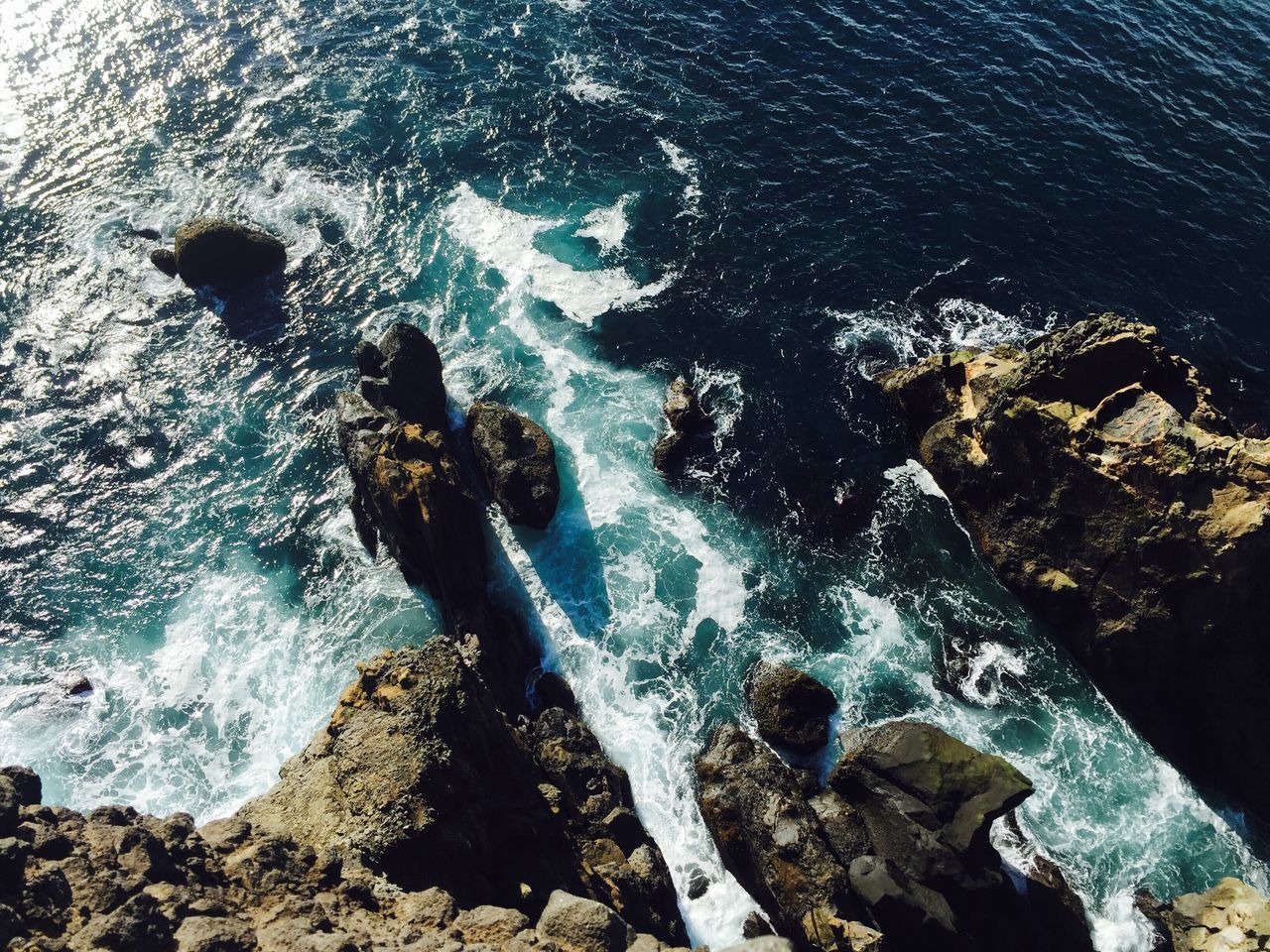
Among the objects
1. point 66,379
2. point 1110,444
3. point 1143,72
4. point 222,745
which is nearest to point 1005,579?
point 1110,444

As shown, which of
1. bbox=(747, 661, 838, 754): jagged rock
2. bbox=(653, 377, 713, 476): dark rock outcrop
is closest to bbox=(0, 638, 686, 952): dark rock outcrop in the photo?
bbox=(747, 661, 838, 754): jagged rock

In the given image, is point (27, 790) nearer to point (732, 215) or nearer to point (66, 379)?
point (66, 379)

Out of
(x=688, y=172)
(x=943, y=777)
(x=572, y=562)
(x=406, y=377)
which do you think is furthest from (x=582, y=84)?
(x=943, y=777)

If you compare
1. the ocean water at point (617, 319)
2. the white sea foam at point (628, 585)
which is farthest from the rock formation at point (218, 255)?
the white sea foam at point (628, 585)

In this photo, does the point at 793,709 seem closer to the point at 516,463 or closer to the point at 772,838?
the point at 772,838

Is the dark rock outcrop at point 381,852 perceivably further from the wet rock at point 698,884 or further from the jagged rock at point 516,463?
the jagged rock at point 516,463

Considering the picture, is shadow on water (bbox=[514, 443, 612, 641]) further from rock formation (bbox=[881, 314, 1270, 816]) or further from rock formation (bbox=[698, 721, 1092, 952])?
rock formation (bbox=[881, 314, 1270, 816])
